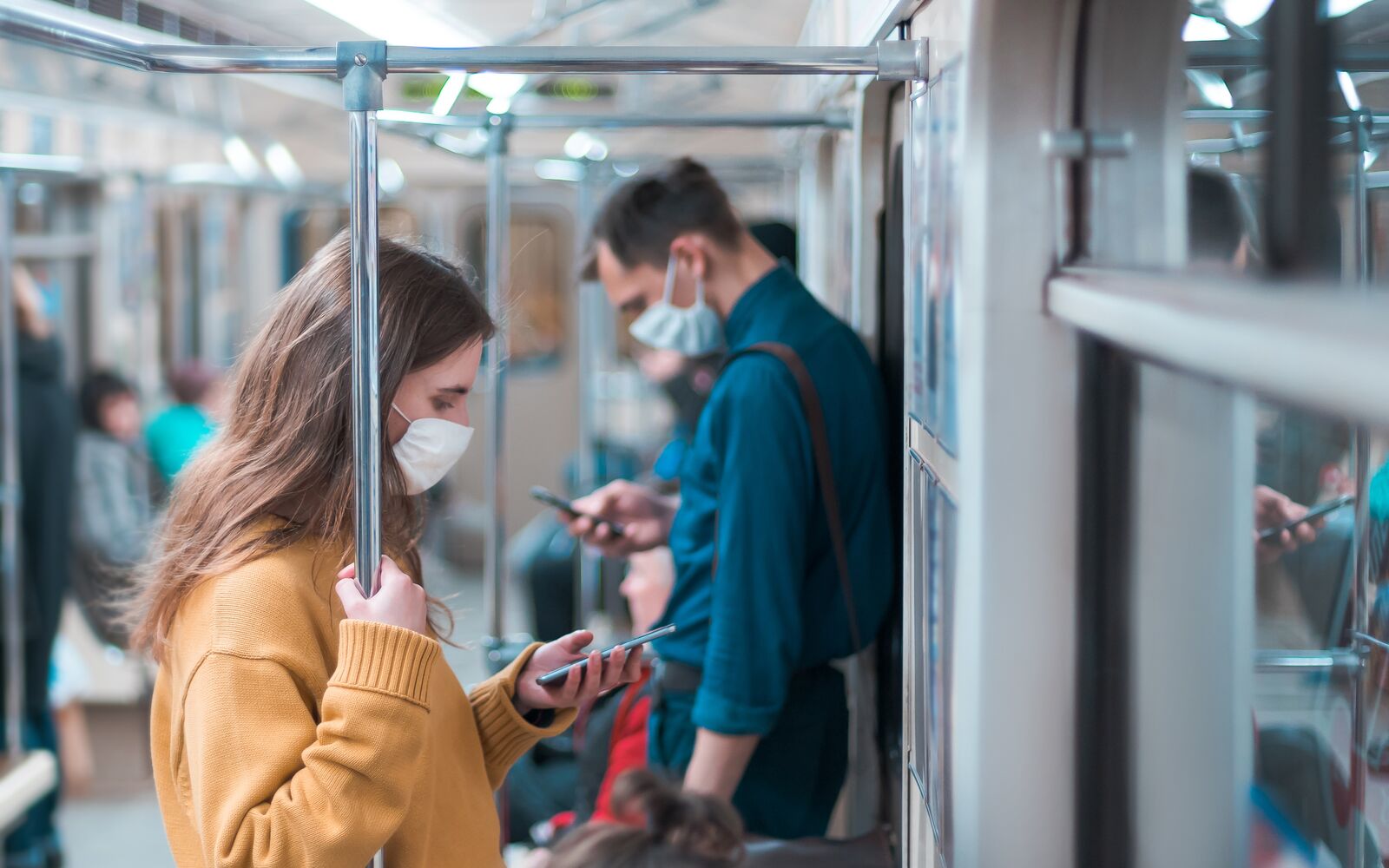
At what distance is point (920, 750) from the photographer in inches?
45.6

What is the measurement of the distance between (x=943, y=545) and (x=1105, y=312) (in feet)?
1.10

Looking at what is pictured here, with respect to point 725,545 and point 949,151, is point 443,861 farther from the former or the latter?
point 949,151

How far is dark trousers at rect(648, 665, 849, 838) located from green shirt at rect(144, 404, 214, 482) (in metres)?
3.08

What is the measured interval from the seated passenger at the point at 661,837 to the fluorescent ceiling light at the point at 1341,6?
1.09m

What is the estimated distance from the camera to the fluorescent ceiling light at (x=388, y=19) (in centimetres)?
208

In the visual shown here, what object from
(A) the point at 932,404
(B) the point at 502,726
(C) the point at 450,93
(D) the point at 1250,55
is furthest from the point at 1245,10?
(C) the point at 450,93

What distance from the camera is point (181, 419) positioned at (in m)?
4.42

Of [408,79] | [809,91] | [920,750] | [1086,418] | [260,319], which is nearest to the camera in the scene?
[1086,418]

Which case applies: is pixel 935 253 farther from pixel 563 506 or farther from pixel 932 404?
pixel 563 506

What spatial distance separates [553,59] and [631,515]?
4.70 ft

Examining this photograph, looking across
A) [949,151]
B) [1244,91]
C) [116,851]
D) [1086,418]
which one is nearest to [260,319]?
[949,151]

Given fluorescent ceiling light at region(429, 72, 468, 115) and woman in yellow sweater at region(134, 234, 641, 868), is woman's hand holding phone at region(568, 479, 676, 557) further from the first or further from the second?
woman in yellow sweater at region(134, 234, 641, 868)

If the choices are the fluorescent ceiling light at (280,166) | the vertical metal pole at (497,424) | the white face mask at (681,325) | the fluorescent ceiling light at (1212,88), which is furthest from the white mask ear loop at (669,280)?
the fluorescent ceiling light at (280,166)

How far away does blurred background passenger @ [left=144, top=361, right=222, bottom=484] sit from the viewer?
14.3ft
